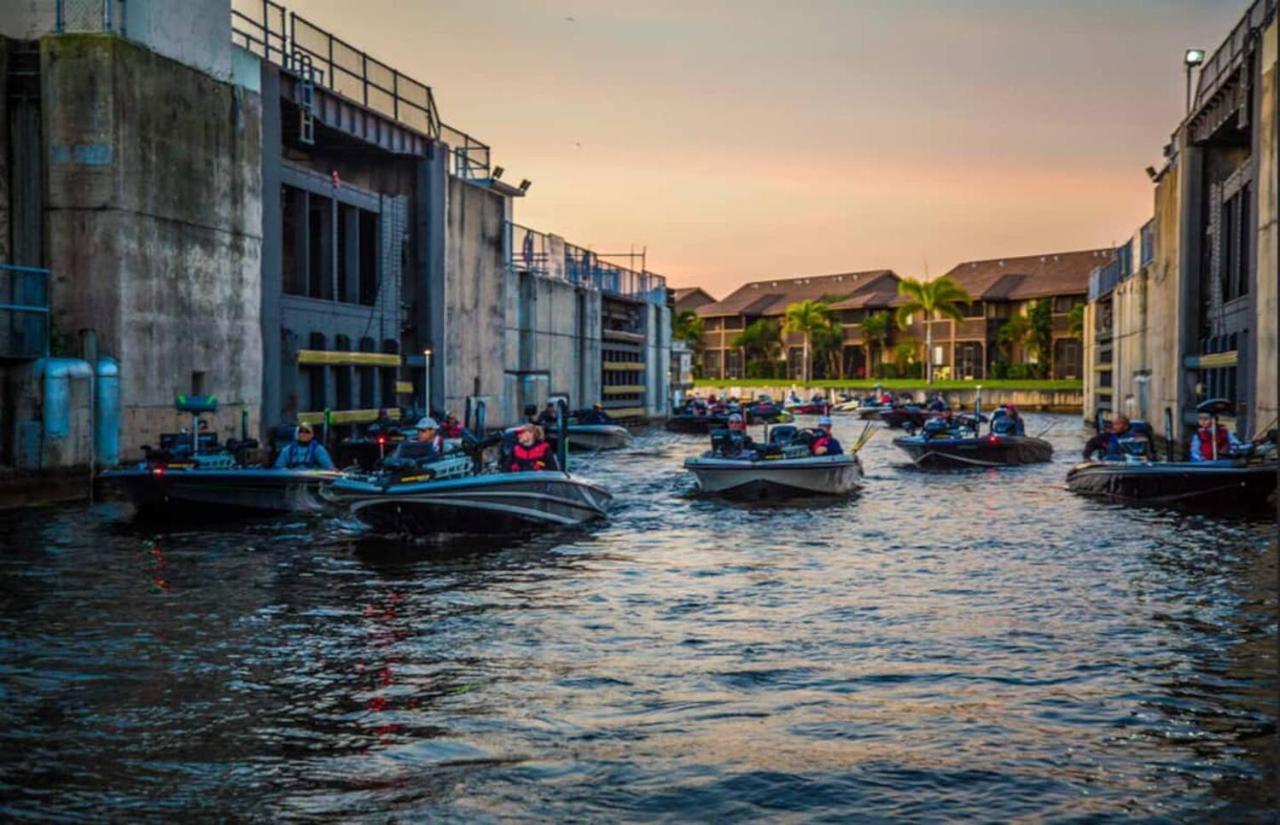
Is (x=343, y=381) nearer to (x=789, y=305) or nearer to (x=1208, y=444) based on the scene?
(x=1208, y=444)

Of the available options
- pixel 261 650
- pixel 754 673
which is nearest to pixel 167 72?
pixel 261 650

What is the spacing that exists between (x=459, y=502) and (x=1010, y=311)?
101303 millimetres

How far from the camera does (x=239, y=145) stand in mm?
31734

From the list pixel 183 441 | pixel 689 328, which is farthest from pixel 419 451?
pixel 689 328

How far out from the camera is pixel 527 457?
A: 73.2 ft

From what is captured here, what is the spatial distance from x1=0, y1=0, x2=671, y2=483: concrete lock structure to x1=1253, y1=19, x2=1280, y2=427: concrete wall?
74.7 feet

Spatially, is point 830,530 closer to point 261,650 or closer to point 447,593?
point 447,593

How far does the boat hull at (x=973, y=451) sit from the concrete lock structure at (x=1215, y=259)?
5516 millimetres

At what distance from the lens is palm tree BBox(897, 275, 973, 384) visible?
372 ft

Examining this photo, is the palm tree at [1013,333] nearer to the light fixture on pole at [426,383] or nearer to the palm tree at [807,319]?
the palm tree at [807,319]

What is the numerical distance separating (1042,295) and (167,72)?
9255 centimetres

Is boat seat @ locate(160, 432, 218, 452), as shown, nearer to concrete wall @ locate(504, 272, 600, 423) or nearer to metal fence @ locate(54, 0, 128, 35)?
metal fence @ locate(54, 0, 128, 35)

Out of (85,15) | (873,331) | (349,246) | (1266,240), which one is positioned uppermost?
(85,15)

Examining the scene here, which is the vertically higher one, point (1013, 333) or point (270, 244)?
point (1013, 333)
